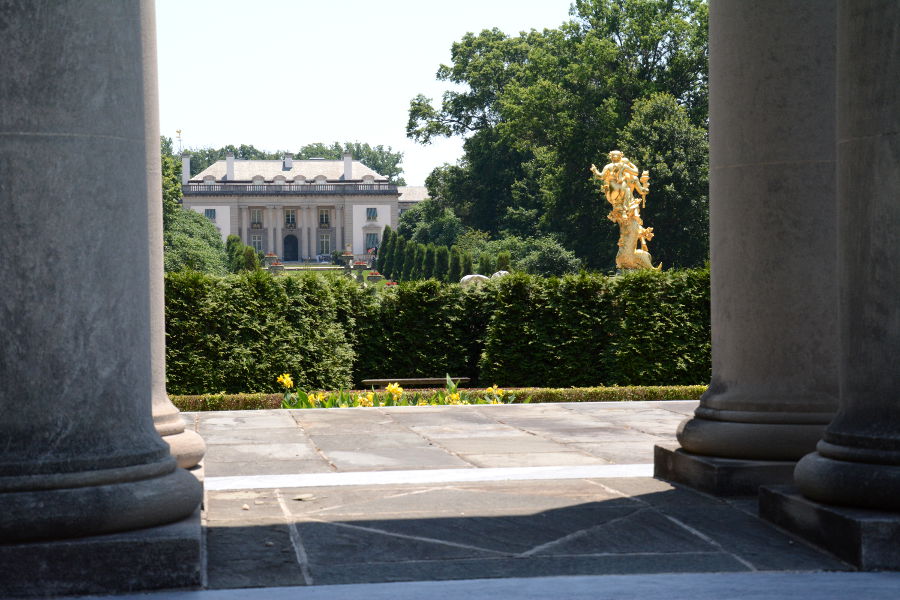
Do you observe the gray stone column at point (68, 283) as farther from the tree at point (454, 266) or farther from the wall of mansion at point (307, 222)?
the wall of mansion at point (307, 222)

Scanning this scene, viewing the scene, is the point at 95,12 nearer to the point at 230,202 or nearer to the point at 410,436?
the point at 410,436

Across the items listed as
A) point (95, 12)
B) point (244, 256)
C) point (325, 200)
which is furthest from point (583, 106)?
point (325, 200)

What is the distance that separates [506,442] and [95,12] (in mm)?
6070

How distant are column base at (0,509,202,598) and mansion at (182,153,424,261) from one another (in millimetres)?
128777

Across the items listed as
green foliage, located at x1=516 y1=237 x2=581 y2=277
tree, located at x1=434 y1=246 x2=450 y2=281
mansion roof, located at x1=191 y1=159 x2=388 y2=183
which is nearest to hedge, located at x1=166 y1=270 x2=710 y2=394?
green foliage, located at x1=516 y1=237 x2=581 y2=277

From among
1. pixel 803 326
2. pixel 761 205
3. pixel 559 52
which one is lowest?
pixel 803 326

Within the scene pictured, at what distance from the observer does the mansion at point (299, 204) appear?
13200cm

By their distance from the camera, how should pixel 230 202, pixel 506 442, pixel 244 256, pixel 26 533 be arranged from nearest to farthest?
pixel 26 533, pixel 506 442, pixel 244 256, pixel 230 202

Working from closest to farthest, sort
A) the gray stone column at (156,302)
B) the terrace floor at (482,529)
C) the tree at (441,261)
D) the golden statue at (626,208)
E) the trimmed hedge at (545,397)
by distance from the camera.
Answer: the terrace floor at (482,529), the gray stone column at (156,302), the trimmed hedge at (545,397), the golden statue at (626,208), the tree at (441,261)

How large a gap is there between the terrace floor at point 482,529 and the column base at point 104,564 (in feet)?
0.37

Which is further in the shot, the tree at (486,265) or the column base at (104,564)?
the tree at (486,265)

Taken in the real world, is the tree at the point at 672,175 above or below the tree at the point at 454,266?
above

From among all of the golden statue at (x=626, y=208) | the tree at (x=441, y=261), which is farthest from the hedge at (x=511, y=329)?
the tree at (x=441, y=261)

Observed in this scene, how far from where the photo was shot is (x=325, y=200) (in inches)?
5295
